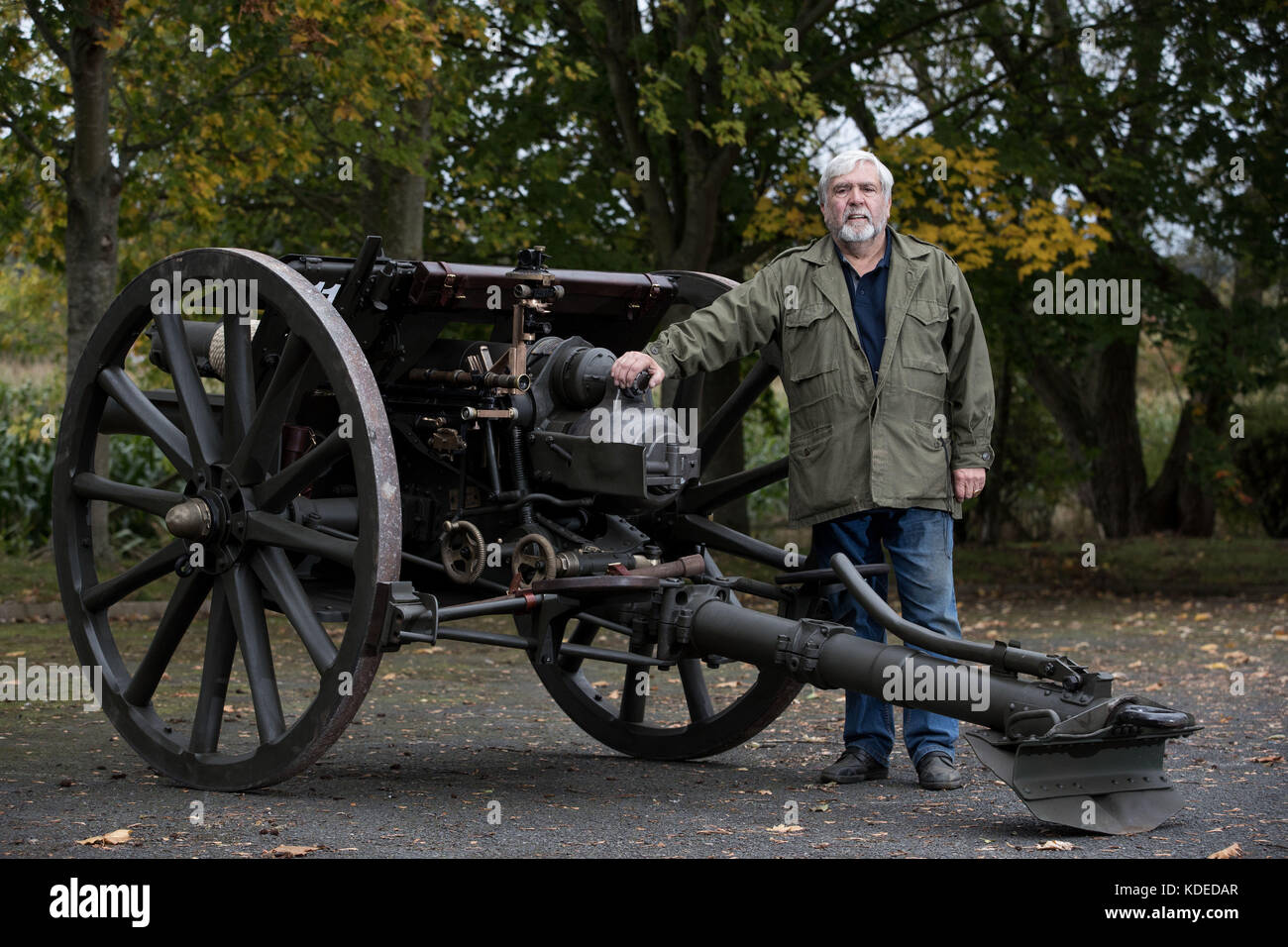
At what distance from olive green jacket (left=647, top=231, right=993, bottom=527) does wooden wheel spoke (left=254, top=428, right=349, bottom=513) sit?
1055 mm

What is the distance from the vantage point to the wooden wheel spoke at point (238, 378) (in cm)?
524

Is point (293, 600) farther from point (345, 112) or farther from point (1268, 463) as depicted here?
point (1268, 463)

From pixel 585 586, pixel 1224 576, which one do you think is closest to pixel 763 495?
pixel 1224 576

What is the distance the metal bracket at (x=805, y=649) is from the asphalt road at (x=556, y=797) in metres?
0.40

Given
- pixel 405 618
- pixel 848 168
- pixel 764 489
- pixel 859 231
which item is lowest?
pixel 405 618

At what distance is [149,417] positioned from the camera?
221 inches

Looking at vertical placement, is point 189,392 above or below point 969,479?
above

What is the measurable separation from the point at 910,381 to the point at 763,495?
58.9 feet

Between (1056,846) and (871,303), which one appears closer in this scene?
(1056,846)

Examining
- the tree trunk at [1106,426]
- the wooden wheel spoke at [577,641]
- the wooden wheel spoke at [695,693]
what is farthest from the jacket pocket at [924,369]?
the tree trunk at [1106,426]

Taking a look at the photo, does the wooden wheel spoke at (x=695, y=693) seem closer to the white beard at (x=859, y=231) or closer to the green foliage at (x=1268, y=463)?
the white beard at (x=859, y=231)

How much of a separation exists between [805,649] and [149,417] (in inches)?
94.7

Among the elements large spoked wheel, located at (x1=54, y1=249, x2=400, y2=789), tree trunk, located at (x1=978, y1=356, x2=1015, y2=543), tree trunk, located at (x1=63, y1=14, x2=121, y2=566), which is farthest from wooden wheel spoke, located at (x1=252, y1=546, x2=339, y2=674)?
tree trunk, located at (x1=978, y1=356, x2=1015, y2=543)

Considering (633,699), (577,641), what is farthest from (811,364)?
(577,641)
